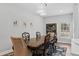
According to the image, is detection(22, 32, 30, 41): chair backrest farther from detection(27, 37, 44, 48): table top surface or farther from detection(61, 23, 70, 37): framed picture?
detection(61, 23, 70, 37): framed picture

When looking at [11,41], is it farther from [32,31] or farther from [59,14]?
[59,14]

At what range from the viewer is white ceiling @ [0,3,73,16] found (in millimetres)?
1673

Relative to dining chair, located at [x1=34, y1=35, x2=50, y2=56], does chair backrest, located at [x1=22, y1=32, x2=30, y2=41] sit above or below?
above

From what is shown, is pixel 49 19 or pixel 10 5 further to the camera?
pixel 49 19

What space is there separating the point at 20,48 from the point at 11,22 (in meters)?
0.45

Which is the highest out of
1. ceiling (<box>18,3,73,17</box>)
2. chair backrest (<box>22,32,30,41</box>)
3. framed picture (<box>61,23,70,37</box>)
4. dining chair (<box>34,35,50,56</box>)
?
ceiling (<box>18,3,73,17</box>)

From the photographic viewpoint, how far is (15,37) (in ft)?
5.51

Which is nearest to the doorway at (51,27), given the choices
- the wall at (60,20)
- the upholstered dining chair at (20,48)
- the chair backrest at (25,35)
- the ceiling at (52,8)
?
the wall at (60,20)

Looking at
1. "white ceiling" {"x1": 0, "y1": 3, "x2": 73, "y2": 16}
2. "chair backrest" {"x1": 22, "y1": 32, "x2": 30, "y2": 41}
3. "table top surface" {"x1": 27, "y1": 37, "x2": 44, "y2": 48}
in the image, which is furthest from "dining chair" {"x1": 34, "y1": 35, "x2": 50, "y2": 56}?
"white ceiling" {"x1": 0, "y1": 3, "x2": 73, "y2": 16}

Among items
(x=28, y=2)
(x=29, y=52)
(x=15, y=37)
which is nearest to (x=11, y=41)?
(x=15, y=37)

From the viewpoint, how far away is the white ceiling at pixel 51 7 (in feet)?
5.49

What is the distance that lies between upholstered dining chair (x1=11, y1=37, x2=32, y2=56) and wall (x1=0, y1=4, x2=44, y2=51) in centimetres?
10

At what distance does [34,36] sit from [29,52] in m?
0.27

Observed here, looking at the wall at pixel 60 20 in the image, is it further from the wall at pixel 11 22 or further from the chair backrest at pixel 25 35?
the chair backrest at pixel 25 35
